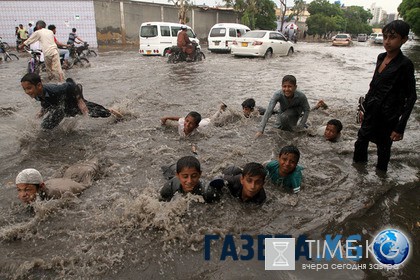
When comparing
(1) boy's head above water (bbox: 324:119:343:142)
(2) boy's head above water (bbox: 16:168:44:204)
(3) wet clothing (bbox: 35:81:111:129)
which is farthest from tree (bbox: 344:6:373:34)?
(2) boy's head above water (bbox: 16:168:44:204)

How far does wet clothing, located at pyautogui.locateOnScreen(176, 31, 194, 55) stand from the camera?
1361cm

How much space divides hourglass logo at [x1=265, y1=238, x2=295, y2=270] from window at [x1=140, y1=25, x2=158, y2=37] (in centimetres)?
1443

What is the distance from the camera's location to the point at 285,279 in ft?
7.64

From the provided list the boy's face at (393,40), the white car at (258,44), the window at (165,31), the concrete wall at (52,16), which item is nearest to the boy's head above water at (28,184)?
the boy's face at (393,40)

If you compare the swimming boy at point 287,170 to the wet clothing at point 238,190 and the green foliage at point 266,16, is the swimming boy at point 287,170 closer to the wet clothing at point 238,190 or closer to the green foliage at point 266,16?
the wet clothing at point 238,190

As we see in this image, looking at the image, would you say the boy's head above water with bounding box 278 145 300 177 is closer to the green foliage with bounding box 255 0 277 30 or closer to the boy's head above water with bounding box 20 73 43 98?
the boy's head above water with bounding box 20 73 43 98

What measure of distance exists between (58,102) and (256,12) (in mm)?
36420

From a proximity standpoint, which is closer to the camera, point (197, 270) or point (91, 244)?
point (197, 270)

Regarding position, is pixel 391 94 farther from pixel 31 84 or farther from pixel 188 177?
pixel 31 84

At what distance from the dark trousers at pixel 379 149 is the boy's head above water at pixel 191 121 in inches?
91.1

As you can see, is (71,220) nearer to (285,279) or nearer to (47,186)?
(47,186)

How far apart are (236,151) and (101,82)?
6.74 metres

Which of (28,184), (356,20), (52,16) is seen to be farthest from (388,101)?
(356,20)

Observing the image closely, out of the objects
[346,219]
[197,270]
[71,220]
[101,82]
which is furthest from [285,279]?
[101,82]
